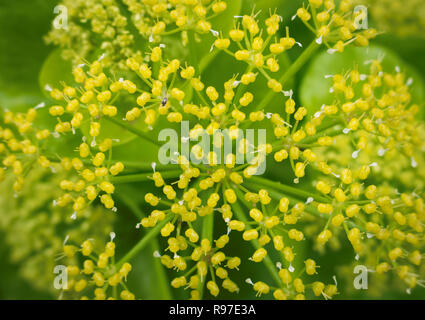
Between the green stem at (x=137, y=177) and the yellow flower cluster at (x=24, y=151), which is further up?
the yellow flower cluster at (x=24, y=151)

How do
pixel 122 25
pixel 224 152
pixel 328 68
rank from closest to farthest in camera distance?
pixel 224 152 → pixel 122 25 → pixel 328 68

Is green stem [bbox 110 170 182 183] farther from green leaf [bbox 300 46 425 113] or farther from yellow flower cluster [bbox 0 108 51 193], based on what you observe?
green leaf [bbox 300 46 425 113]

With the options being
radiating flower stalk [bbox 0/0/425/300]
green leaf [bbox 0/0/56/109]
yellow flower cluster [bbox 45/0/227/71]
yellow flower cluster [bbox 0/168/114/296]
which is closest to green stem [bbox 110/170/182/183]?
radiating flower stalk [bbox 0/0/425/300]

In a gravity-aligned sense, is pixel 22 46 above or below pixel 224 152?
above

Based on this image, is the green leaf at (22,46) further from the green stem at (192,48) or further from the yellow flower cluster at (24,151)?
the green stem at (192,48)

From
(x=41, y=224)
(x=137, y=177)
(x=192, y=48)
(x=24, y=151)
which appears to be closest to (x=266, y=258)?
(x=137, y=177)

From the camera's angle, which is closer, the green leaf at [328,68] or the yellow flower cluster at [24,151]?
the yellow flower cluster at [24,151]

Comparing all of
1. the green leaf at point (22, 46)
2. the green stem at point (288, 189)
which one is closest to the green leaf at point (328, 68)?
the green stem at point (288, 189)

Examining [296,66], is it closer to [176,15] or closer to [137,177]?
[176,15]
